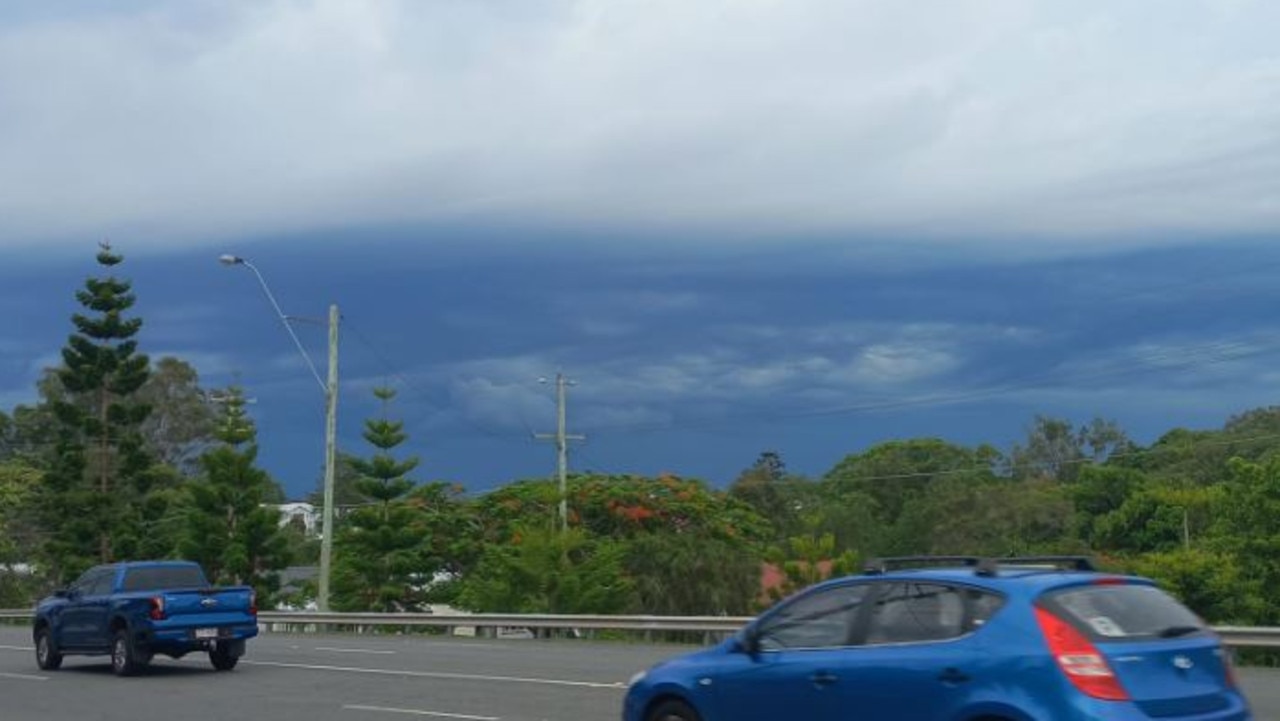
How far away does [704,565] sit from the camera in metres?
54.3

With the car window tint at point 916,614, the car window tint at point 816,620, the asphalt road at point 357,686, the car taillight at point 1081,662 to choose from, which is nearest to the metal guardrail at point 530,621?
the asphalt road at point 357,686

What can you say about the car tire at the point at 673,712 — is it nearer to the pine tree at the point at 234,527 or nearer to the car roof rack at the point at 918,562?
the car roof rack at the point at 918,562

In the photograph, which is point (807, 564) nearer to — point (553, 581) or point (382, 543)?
point (553, 581)

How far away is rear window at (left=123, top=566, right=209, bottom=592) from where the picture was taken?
23.2 metres

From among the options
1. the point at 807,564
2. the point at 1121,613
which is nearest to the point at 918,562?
the point at 1121,613

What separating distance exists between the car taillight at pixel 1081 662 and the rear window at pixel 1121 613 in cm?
9

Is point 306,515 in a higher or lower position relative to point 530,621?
higher

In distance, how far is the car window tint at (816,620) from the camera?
9.79 m

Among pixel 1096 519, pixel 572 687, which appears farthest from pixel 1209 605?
pixel 572 687

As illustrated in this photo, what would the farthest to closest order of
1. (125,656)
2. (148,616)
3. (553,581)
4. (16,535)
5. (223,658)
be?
(16,535), (553,581), (223,658), (125,656), (148,616)

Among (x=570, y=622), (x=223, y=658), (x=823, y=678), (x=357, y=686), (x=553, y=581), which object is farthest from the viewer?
(x=553, y=581)

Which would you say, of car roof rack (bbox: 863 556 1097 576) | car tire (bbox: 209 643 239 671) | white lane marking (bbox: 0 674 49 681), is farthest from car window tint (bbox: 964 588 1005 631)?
white lane marking (bbox: 0 674 49 681)

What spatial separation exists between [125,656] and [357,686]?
4566 millimetres

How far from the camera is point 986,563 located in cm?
945
